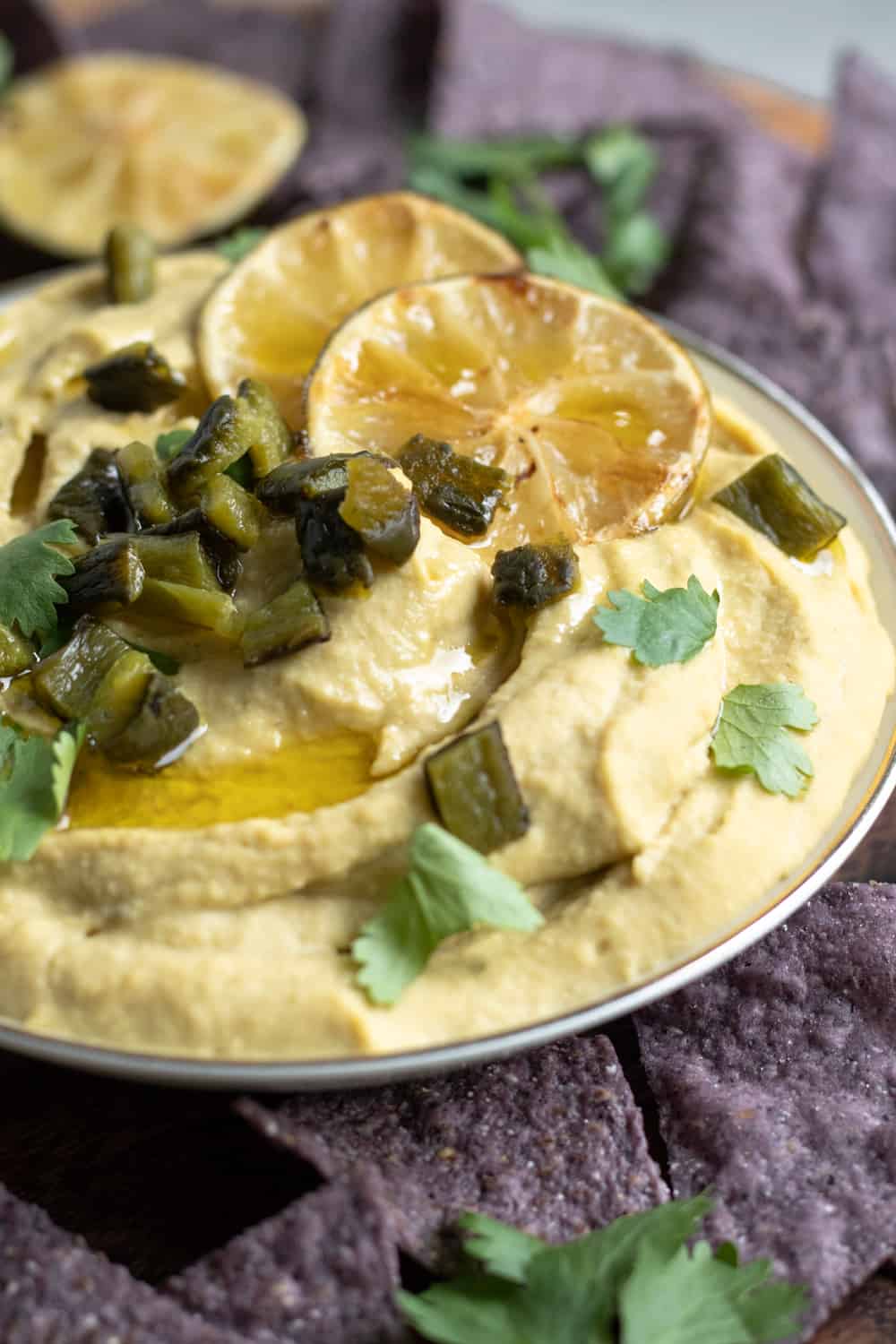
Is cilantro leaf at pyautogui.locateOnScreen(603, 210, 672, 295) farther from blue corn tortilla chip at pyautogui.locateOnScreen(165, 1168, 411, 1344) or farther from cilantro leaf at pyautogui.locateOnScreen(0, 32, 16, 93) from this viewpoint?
blue corn tortilla chip at pyautogui.locateOnScreen(165, 1168, 411, 1344)

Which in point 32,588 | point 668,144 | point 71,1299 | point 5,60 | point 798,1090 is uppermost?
point 668,144

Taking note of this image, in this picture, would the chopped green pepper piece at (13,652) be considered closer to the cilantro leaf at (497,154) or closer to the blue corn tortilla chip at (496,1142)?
the blue corn tortilla chip at (496,1142)

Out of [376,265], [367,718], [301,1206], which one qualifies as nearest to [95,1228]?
[301,1206]

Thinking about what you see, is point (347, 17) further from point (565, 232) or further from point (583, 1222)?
point (583, 1222)

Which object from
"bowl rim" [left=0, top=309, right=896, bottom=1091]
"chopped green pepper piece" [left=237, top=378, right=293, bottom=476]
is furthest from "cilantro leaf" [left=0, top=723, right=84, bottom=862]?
"chopped green pepper piece" [left=237, top=378, right=293, bottom=476]

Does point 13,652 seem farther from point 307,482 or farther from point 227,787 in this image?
point 307,482

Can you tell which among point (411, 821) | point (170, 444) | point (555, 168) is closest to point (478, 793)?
point (411, 821)
